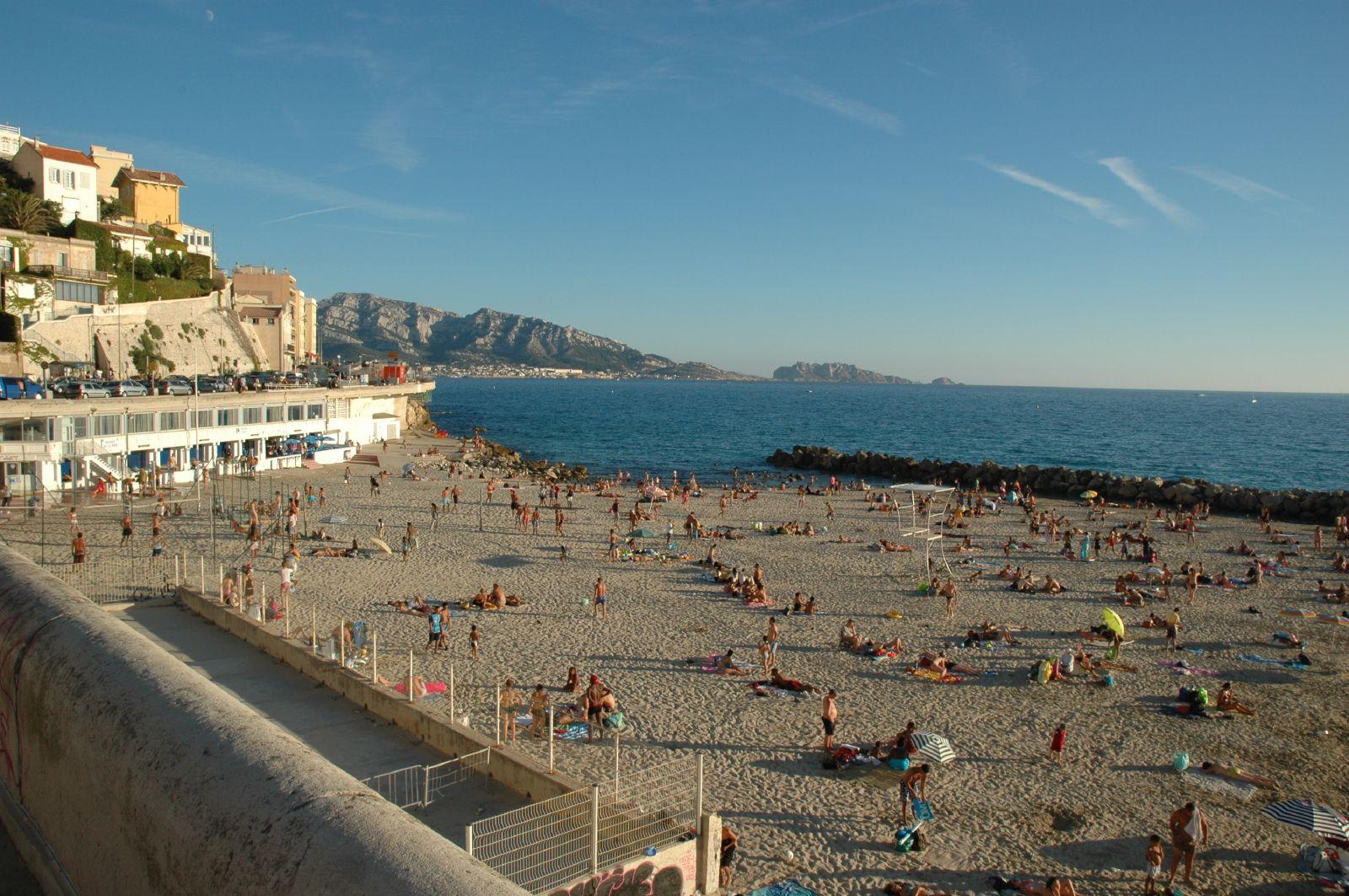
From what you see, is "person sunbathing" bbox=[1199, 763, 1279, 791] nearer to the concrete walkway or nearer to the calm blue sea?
the concrete walkway

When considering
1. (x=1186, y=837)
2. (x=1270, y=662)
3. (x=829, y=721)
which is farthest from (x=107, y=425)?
(x=1270, y=662)

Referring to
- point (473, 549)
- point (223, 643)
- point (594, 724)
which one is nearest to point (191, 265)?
point (473, 549)

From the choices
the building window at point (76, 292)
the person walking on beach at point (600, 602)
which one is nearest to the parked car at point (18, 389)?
the building window at point (76, 292)

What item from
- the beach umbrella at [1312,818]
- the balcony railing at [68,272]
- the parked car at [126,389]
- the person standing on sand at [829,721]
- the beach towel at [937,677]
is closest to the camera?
the beach umbrella at [1312,818]

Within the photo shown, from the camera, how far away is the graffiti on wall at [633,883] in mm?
7016

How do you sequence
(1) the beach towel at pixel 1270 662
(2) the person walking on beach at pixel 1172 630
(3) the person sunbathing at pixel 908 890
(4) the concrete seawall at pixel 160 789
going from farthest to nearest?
1. (2) the person walking on beach at pixel 1172 630
2. (1) the beach towel at pixel 1270 662
3. (3) the person sunbathing at pixel 908 890
4. (4) the concrete seawall at pixel 160 789

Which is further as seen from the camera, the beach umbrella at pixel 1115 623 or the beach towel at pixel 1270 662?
the beach towel at pixel 1270 662

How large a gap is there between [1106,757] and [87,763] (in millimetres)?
13603

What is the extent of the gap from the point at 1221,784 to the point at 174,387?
3943cm

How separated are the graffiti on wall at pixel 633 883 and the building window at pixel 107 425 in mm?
33567

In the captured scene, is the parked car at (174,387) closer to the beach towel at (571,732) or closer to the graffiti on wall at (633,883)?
the beach towel at (571,732)

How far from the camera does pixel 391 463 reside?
46.8 metres

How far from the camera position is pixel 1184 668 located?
58.1 feet

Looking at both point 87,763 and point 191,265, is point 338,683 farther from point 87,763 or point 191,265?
point 191,265
